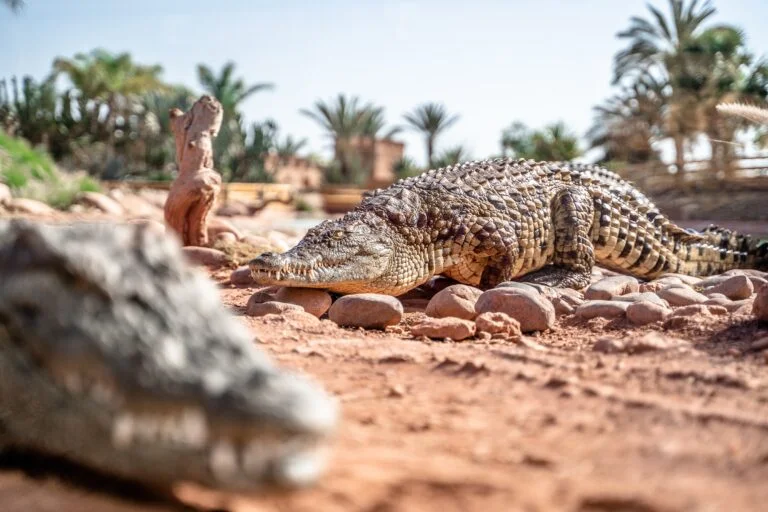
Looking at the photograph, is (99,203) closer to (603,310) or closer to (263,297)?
(263,297)

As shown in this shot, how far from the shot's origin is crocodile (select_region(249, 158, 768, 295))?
470cm

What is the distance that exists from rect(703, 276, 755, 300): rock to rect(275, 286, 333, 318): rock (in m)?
2.71

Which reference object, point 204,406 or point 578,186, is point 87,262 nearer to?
point 204,406

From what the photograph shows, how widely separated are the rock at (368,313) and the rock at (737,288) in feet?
7.95

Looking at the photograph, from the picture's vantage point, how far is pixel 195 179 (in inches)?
284

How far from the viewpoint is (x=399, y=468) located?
1.64 meters

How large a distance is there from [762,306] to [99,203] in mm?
12563

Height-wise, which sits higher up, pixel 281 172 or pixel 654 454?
pixel 281 172

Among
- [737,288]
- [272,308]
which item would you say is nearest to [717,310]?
[737,288]

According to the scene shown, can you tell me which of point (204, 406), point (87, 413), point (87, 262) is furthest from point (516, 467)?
point (87, 262)

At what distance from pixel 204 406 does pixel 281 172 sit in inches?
1558

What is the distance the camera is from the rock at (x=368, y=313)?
3.90m

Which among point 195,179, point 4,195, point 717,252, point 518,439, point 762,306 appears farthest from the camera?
point 4,195

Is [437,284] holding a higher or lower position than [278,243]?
lower
